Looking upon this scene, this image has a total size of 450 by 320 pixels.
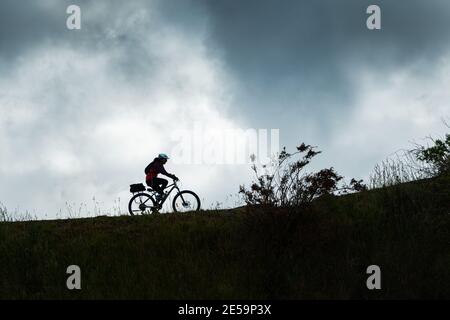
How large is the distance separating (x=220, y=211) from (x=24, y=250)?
→ 462cm

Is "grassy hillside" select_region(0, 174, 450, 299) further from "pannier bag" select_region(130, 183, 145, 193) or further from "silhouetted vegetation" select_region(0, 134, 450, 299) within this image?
"pannier bag" select_region(130, 183, 145, 193)

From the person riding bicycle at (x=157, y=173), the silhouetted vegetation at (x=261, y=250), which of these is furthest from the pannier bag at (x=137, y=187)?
the silhouetted vegetation at (x=261, y=250)

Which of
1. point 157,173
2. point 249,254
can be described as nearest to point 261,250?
point 249,254

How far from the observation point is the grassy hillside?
30.2 feet

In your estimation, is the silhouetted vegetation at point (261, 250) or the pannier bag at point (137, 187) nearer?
the silhouetted vegetation at point (261, 250)

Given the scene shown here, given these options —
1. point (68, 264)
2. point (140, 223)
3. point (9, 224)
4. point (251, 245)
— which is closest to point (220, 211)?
point (140, 223)

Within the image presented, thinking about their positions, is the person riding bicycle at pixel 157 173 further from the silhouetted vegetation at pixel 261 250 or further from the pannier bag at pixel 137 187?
the silhouetted vegetation at pixel 261 250

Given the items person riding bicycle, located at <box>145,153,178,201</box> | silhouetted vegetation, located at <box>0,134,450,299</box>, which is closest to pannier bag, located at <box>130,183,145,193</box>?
person riding bicycle, located at <box>145,153,178,201</box>

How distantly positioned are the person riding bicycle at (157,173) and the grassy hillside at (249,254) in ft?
9.69

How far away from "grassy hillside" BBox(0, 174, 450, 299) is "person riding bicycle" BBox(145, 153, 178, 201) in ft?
9.69

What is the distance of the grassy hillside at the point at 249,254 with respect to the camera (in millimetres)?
9203

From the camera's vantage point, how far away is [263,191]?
10.9m
